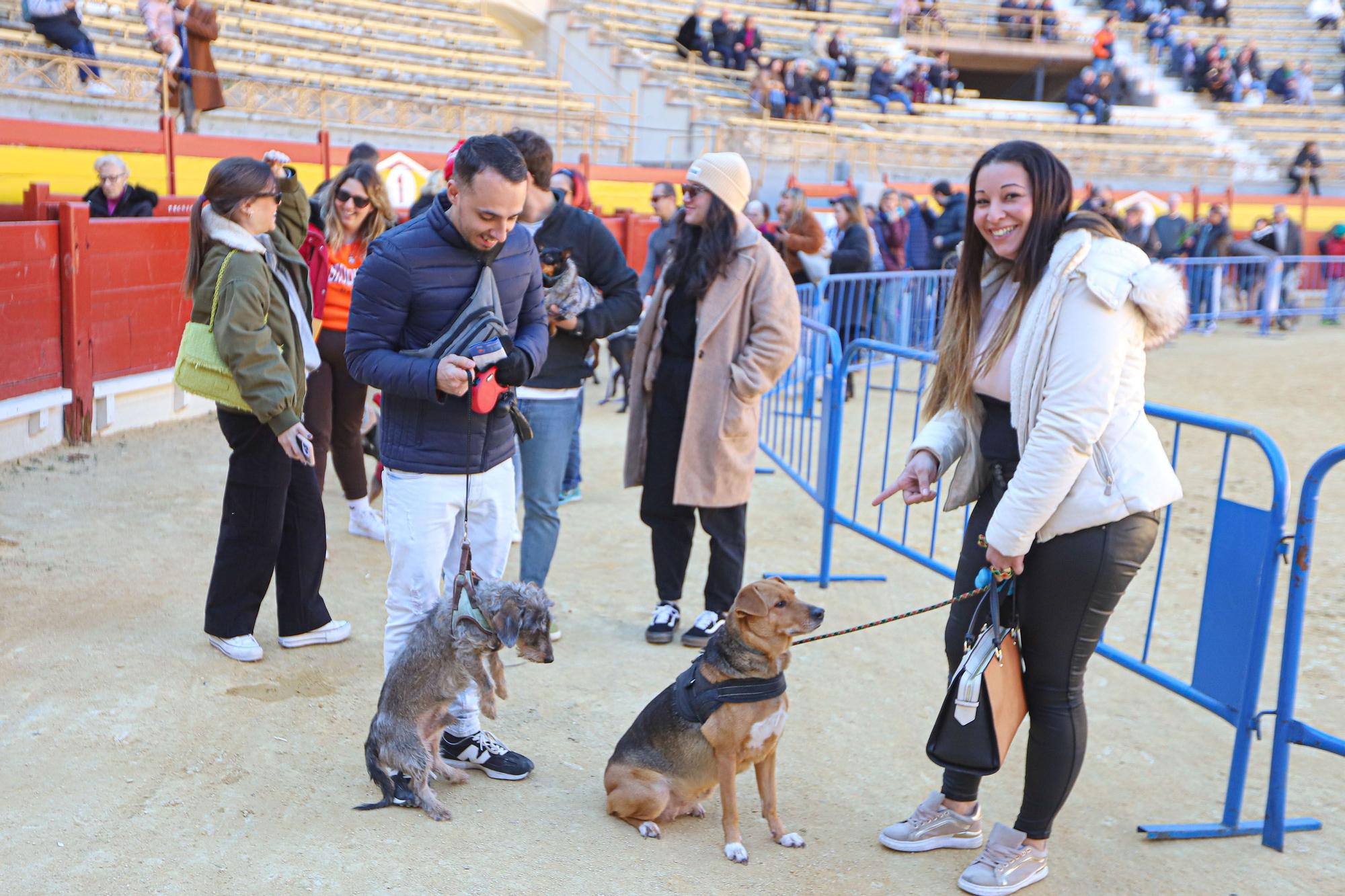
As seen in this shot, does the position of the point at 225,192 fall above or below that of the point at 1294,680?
above

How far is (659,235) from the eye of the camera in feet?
28.1

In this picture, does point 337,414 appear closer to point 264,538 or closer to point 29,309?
point 264,538

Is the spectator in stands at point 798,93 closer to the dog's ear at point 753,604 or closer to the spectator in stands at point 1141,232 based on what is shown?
the spectator in stands at point 1141,232

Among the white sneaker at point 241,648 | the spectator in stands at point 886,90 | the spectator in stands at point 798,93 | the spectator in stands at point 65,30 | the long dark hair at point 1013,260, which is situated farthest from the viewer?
the spectator in stands at point 886,90

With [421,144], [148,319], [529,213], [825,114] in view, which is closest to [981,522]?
[529,213]

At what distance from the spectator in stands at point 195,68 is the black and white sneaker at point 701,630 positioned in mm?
9520

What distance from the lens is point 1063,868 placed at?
10.4 feet

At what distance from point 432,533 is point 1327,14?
35444 millimetres

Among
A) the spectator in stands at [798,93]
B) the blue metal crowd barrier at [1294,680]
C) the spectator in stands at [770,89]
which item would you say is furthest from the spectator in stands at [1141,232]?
the blue metal crowd barrier at [1294,680]

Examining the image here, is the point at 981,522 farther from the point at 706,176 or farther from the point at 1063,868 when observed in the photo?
the point at 706,176

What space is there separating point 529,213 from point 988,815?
2.60m

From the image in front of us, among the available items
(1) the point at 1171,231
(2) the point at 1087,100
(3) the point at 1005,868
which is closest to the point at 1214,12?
(2) the point at 1087,100

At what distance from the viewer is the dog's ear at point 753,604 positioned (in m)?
3.17

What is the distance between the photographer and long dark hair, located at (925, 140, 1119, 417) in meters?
2.77
